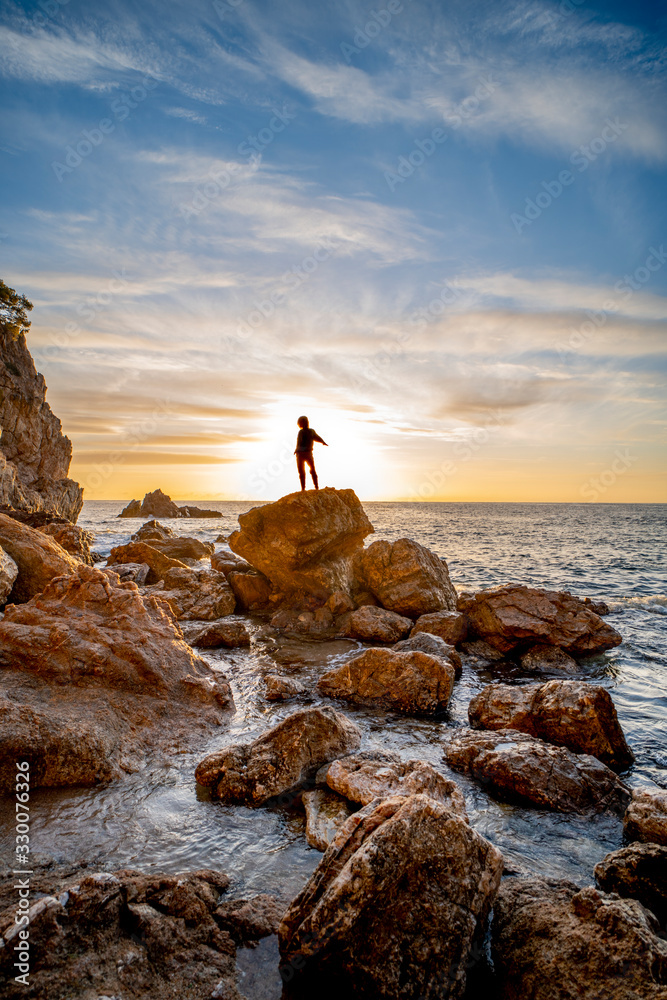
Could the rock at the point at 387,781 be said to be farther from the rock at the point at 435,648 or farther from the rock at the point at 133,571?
the rock at the point at 133,571

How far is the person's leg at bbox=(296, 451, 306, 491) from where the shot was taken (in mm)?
16078

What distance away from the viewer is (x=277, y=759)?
627 centimetres

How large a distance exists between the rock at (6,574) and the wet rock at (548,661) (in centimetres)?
1209

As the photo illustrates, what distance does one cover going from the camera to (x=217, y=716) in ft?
26.7

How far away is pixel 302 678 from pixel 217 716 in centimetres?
297

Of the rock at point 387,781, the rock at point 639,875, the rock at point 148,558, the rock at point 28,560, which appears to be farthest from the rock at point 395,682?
the rock at point 148,558

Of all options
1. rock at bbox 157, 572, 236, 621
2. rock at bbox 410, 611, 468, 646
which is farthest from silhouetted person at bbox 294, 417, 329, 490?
rock at bbox 410, 611, 468, 646

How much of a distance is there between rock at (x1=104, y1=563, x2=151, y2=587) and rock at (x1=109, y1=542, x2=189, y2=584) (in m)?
0.27

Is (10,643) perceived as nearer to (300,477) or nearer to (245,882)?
(245,882)

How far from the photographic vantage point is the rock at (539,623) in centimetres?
1226

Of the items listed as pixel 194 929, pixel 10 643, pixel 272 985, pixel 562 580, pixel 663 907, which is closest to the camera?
pixel 272 985

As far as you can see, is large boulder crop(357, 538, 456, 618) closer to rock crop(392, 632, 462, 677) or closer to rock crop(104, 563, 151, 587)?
rock crop(392, 632, 462, 677)

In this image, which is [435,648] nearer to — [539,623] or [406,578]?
[539,623]

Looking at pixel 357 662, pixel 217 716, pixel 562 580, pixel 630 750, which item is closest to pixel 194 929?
pixel 217 716
